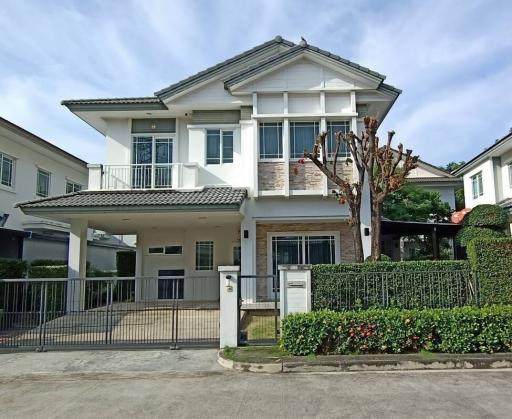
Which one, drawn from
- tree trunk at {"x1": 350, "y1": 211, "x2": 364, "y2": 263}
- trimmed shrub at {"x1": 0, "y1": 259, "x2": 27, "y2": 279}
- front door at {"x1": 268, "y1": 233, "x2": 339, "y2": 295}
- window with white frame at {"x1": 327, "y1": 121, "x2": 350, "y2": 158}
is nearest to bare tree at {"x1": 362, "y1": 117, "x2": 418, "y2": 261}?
tree trunk at {"x1": 350, "y1": 211, "x2": 364, "y2": 263}

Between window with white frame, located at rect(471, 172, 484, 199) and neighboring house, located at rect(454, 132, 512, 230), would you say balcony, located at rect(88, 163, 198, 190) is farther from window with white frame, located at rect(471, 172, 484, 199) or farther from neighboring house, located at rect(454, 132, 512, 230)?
window with white frame, located at rect(471, 172, 484, 199)

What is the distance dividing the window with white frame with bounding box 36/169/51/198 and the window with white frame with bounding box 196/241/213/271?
840 cm

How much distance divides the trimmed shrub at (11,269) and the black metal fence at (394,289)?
10.5 m

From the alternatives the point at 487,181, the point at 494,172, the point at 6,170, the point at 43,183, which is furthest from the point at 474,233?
the point at 43,183

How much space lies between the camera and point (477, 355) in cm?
857

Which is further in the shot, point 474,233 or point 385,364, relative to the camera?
point 474,233

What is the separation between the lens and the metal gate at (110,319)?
10.7 metres

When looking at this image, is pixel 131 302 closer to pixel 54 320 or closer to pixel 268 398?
pixel 54 320

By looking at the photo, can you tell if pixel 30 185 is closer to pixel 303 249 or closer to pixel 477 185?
pixel 303 249

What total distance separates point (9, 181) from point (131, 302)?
1081 cm

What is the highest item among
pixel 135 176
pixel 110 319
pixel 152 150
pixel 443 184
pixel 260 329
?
pixel 443 184

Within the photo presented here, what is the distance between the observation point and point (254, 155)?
49.9 ft

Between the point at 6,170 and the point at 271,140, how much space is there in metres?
11.1

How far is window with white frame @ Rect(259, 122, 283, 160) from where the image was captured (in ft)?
50.6
